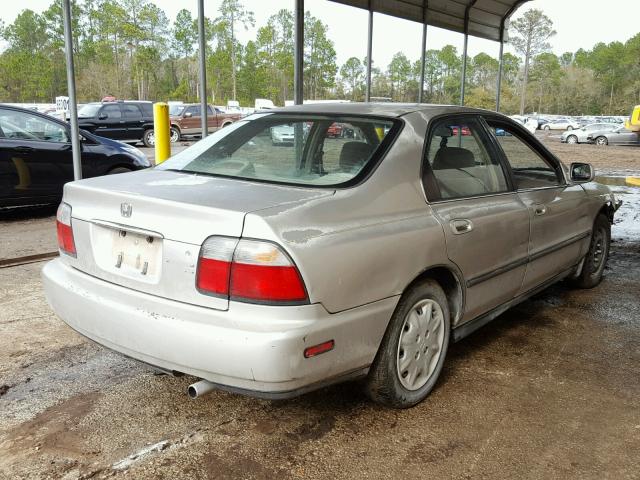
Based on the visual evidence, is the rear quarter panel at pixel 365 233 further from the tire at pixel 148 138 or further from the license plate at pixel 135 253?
the tire at pixel 148 138

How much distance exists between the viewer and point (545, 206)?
154 inches

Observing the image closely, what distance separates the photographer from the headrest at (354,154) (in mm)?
2891

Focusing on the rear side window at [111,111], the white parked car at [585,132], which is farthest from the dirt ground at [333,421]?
the white parked car at [585,132]

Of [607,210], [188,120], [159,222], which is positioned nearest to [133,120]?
[188,120]

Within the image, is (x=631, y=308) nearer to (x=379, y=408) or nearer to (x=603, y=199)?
(x=603, y=199)

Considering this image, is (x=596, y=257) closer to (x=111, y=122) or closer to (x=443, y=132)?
(x=443, y=132)

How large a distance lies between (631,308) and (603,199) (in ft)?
3.04

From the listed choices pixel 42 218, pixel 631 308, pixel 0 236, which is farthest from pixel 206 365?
pixel 42 218

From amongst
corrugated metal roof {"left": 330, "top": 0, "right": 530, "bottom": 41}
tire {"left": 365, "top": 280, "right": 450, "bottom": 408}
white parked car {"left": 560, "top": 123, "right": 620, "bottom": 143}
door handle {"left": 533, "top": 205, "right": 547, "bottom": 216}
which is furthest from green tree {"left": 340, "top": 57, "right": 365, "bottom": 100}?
tire {"left": 365, "top": 280, "right": 450, "bottom": 408}

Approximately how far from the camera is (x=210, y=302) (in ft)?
7.57

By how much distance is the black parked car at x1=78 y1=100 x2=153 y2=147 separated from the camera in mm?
20750

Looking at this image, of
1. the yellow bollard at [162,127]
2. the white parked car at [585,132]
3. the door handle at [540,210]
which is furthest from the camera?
the white parked car at [585,132]

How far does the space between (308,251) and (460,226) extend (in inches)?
43.1

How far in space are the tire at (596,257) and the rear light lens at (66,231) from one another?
13.1 feet
